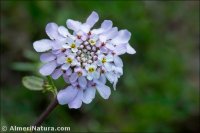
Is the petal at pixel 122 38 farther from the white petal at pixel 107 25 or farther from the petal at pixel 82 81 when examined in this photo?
the petal at pixel 82 81

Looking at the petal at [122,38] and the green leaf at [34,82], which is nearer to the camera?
the petal at [122,38]

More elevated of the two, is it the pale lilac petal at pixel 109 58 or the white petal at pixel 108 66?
the pale lilac petal at pixel 109 58

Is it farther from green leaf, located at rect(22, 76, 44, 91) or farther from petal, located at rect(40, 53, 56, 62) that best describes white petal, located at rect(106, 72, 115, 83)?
green leaf, located at rect(22, 76, 44, 91)

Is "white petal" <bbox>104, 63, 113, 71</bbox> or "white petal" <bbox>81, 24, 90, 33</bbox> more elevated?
"white petal" <bbox>81, 24, 90, 33</bbox>

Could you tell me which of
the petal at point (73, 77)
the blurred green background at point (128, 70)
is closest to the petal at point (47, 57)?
the petal at point (73, 77)

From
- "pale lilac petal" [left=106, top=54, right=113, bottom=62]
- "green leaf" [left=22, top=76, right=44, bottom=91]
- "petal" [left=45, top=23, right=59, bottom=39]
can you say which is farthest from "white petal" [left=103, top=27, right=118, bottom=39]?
"green leaf" [left=22, top=76, right=44, bottom=91]

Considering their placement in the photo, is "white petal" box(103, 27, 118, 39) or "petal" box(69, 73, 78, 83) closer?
"petal" box(69, 73, 78, 83)

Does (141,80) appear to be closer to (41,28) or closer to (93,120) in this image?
(93,120)
